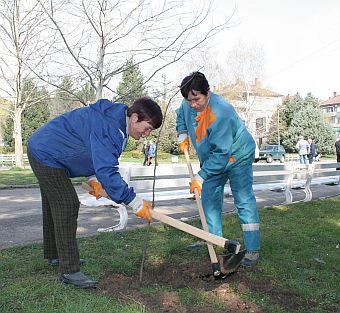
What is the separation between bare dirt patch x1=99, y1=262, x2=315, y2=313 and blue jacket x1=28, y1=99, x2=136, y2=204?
0.73 meters

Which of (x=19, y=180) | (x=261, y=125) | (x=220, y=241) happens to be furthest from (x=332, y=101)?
(x=220, y=241)

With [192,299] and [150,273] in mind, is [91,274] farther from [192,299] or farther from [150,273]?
[192,299]

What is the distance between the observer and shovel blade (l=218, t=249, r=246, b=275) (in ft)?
11.8

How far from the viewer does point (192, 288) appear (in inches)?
139

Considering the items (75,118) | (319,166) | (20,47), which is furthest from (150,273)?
(20,47)

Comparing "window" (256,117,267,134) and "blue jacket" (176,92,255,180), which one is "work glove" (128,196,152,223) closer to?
"blue jacket" (176,92,255,180)

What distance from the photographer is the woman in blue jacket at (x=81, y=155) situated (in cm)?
322

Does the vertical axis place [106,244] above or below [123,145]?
below

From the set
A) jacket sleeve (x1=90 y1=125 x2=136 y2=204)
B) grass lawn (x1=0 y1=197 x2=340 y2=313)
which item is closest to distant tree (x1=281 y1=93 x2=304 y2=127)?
grass lawn (x1=0 y1=197 x2=340 y2=313)

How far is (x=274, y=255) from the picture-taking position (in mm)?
4492

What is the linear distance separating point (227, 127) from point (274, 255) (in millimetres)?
1483

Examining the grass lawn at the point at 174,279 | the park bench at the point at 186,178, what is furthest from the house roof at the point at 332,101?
the grass lawn at the point at 174,279

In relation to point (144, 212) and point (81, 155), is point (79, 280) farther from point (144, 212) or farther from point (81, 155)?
point (81, 155)

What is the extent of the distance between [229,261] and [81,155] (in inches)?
57.7
